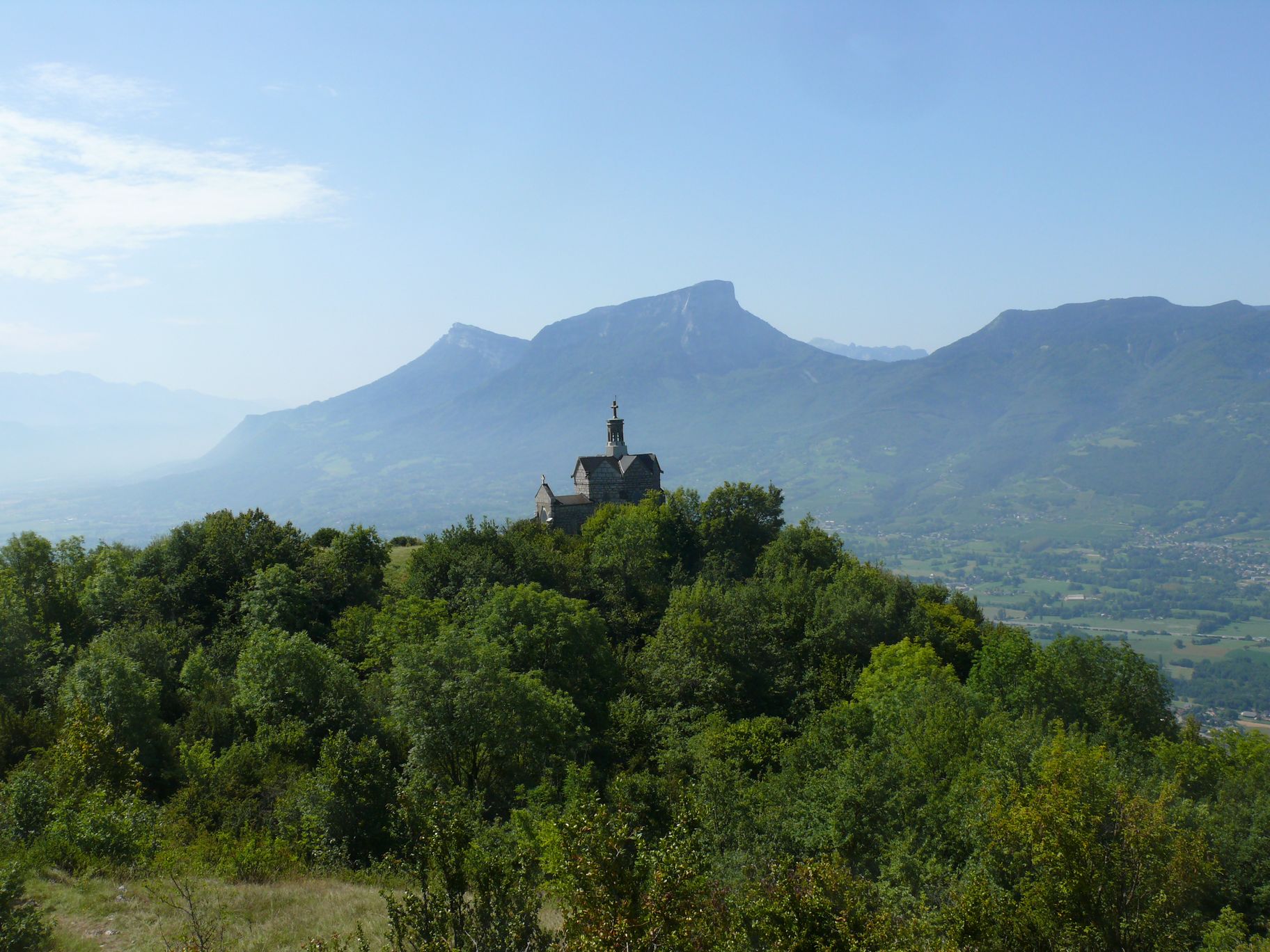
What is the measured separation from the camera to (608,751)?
3556 cm

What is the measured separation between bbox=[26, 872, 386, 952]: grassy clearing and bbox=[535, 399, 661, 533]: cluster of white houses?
4481 centimetres

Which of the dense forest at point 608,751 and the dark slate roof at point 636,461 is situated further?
the dark slate roof at point 636,461

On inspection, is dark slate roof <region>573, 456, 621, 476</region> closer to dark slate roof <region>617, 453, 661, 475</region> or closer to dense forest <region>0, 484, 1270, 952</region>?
dark slate roof <region>617, 453, 661, 475</region>

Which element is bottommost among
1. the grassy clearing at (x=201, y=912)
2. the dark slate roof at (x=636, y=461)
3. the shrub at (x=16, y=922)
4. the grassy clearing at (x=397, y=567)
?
the grassy clearing at (x=201, y=912)

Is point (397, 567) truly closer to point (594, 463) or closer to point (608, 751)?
point (594, 463)

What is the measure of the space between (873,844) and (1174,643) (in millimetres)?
151106

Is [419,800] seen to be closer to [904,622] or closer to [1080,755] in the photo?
[1080,755]

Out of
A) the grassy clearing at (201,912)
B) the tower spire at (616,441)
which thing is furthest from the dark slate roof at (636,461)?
the grassy clearing at (201,912)

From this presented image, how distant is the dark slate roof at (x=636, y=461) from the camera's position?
67438 millimetres

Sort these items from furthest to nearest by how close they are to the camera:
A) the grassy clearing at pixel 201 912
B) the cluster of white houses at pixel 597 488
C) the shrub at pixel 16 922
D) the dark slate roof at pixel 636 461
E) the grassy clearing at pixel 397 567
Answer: the dark slate roof at pixel 636 461
the cluster of white houses at pixel 597 488
the grassy clearing at pixel 397 567
the grassy clearing at pixel 201 912
the shrub at pixel 16 922

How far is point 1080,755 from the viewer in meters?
23.0

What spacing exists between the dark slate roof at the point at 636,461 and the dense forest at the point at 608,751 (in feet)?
36.1

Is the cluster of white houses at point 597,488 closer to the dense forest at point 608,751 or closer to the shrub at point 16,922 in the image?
the dense forest at point 608,751

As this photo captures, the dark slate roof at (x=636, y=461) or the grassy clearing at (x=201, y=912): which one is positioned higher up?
the dark slate roof at (x=636, y=461)
